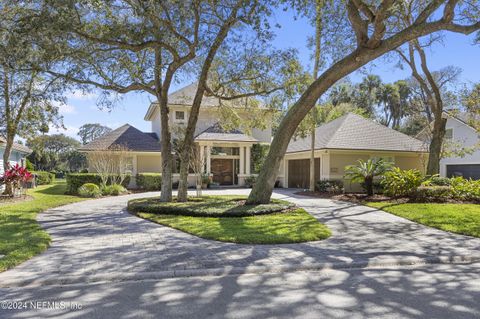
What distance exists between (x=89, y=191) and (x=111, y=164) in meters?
2.67

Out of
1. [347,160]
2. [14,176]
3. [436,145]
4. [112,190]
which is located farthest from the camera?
[347,160]

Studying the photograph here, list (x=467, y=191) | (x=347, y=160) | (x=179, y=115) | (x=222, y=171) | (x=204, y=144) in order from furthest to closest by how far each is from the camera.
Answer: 1. (x=222, y=171)
2. (x=179, y=115)
3. (x=204, y=144)
4. (x=347, y=160)
5. (x=467, y=191)

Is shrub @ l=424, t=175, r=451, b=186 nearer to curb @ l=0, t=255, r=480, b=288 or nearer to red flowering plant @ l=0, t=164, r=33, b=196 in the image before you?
curb @ l=0, t=255, r=480, b=288

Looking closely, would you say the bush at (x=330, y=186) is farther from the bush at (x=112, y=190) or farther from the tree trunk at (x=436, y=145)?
the bush at (x=112, y=190)

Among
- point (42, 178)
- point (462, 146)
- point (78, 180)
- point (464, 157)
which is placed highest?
point (462, 146)

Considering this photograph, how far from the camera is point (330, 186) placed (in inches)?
823

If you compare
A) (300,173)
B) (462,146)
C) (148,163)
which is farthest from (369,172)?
(148,163)

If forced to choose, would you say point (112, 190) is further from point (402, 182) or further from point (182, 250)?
point (402, 182)

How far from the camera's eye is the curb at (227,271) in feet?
17.9

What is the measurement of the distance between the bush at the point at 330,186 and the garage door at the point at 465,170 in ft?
38.2

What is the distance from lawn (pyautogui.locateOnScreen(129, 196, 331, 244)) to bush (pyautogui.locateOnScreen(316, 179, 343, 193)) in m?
8.13

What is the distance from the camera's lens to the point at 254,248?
25.1ft

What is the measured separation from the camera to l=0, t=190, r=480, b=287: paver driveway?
5.95 meters

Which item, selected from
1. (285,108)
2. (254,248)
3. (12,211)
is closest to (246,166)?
(285,108)
